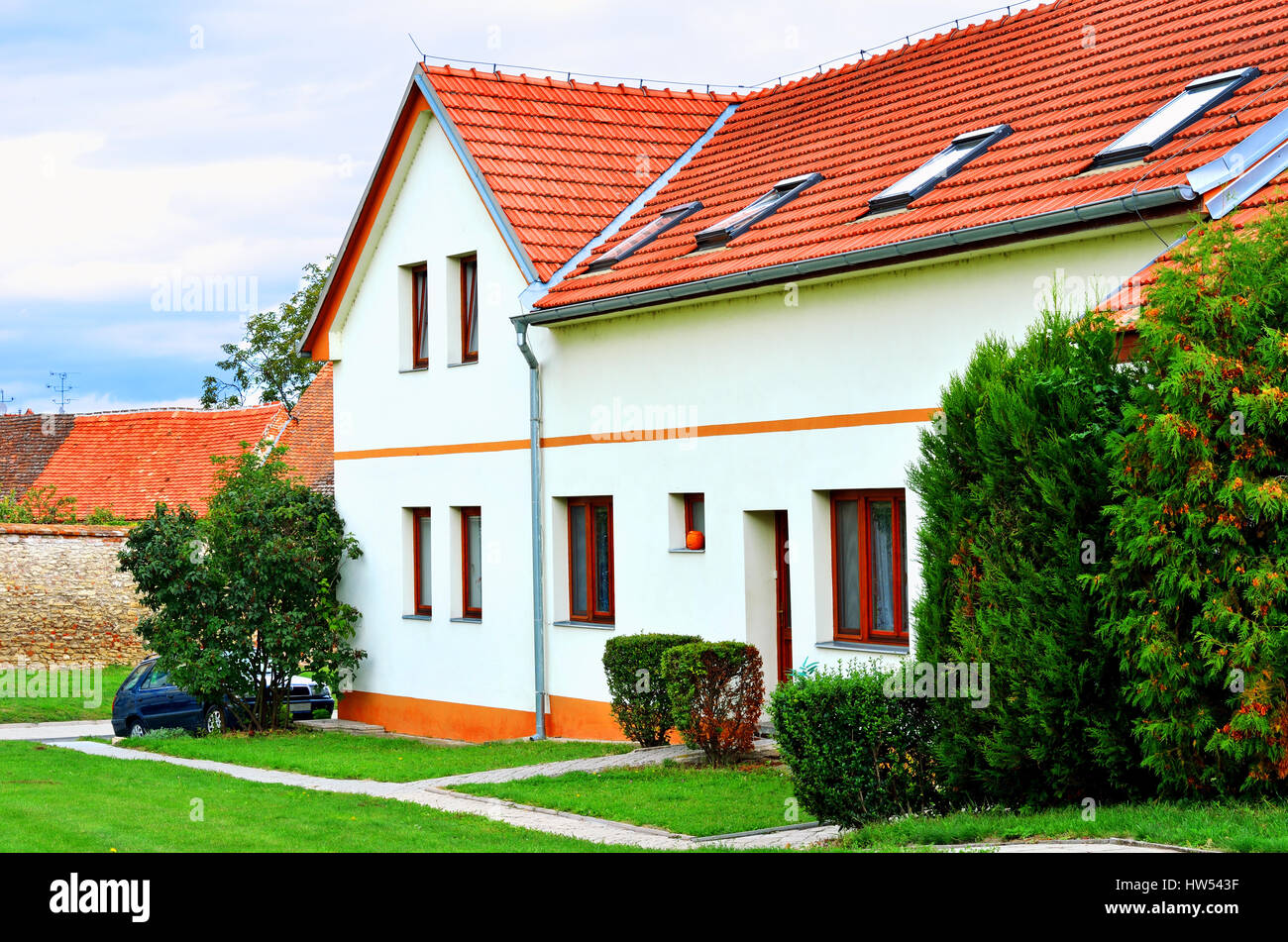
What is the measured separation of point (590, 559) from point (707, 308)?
3.60 meters

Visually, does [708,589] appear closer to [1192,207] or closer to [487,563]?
[487,563]

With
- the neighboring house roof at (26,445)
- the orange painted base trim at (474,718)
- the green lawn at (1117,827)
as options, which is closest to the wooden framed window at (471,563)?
the orange painted base trim at (474,718)

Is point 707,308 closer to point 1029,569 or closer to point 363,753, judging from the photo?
point 363,753

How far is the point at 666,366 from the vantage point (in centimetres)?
1580

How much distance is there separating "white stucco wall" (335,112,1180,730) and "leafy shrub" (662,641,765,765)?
0.90 meters

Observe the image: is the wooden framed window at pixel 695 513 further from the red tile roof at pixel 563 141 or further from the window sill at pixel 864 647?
the red tile roof at pixel 563 141

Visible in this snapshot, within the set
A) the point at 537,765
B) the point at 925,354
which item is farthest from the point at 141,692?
the point at 925,354

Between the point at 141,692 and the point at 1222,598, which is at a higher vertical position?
the point at 1222,598

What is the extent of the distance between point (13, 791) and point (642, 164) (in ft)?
36.3

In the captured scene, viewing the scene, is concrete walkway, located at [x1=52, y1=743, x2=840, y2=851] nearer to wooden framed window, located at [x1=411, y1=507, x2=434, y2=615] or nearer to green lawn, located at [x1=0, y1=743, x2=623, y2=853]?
green lawn, located at [x1=0, y1=743, x2=623, y2=853]

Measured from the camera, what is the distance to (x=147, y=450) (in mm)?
42594

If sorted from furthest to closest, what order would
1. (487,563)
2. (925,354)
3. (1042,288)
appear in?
1. (487,563)
2. (925,354)
3. (1042,288)

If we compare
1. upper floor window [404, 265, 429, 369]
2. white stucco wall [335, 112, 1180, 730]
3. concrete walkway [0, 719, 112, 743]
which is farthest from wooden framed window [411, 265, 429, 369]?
concrete walkway [0, 719, 112, 743]

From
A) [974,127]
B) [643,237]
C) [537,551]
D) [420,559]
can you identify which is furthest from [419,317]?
[974,127]
